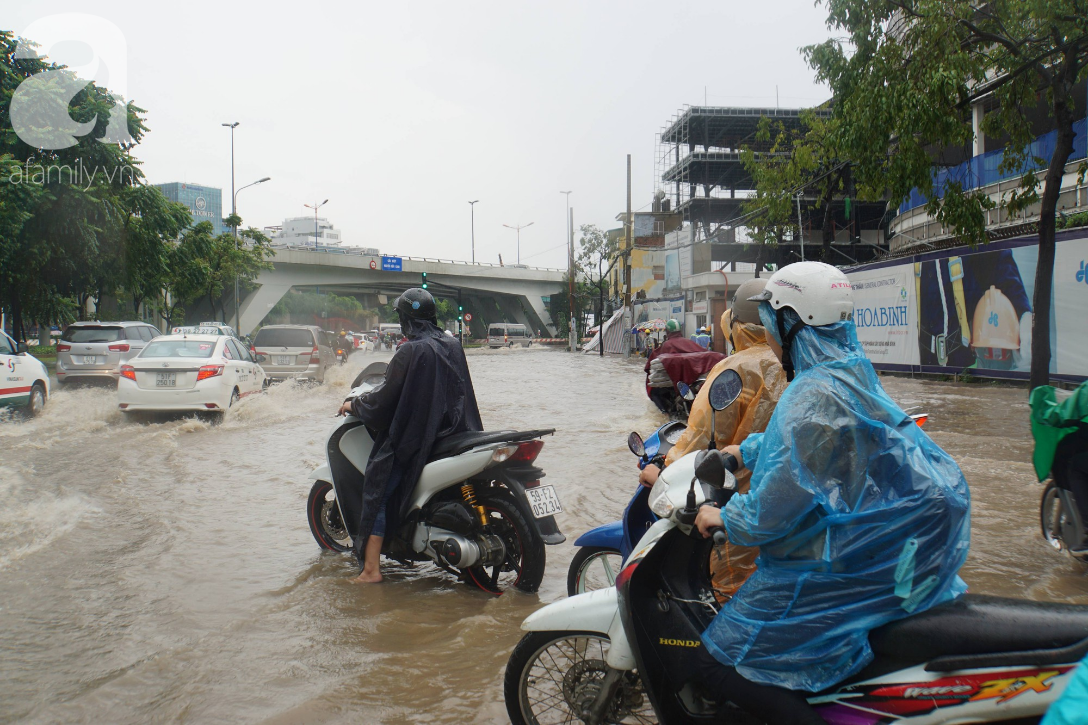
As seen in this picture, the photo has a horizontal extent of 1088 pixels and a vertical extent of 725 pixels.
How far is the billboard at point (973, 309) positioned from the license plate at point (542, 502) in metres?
9.66

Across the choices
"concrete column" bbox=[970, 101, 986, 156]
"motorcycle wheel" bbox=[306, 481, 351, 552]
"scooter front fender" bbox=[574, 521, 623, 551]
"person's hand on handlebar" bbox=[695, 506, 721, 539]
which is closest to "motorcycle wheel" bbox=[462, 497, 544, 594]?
"scooter front fender" bbox=[574, 521, 623, 551]

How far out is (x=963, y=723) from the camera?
1.79 meters

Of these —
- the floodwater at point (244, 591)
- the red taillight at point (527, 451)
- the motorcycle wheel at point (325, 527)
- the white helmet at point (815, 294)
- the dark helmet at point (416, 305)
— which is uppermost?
the dark helmet at point (416, 305)

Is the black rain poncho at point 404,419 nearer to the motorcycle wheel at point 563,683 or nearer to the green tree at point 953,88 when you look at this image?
the motorcycle wheel at point 563,683

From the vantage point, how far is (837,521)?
75.3 inches

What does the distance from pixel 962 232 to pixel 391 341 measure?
46.4 metres

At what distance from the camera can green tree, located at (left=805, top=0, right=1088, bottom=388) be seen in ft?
27.9

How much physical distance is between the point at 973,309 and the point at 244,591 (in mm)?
14347

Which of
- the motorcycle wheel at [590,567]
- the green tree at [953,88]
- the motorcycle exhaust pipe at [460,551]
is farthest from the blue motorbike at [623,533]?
the green tree at [953,88]

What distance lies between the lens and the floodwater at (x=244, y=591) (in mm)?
3268

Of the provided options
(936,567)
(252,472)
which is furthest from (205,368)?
(936,567)

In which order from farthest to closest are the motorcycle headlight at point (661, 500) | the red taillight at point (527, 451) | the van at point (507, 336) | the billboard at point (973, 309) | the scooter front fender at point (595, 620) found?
the van at point (507, 336) < the billboard at point (973, 309) < the red taillight at point (527, 451) < the scooter front fender at point (595, 620) < the motorcycle headlight at point (661, 500)

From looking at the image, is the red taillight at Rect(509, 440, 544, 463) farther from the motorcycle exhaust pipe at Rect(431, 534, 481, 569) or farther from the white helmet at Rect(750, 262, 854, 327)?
the white helmet at Rect(750, 262, 854, 327)

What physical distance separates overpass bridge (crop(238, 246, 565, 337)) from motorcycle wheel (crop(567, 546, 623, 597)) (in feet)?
130
